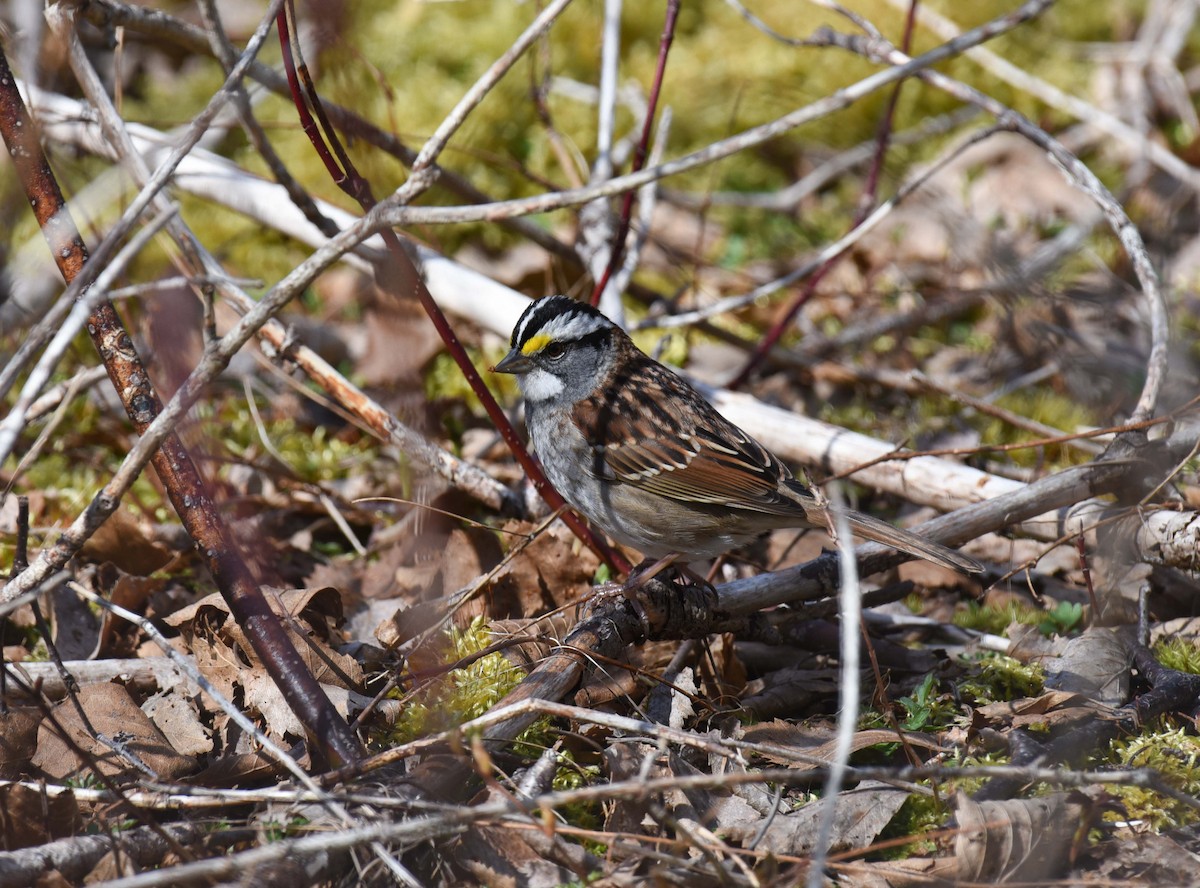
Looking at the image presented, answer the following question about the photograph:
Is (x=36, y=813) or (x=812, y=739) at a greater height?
(x=36, y=813)

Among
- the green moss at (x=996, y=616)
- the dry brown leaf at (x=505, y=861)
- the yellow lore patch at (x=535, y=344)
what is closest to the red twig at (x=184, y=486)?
the dry brown leaf at (x=505, y=861)

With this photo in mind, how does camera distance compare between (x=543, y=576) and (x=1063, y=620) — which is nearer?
(x=1063, y=620)

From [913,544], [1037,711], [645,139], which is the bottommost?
[1037,711]

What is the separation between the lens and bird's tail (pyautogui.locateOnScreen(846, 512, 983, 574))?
346 cm

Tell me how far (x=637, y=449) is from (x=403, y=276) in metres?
1.07

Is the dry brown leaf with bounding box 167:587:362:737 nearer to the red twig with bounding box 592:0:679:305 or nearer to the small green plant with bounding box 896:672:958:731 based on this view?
the small green plant with bounding box 896:672:958:731

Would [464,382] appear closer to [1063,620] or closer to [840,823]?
[1063,620]

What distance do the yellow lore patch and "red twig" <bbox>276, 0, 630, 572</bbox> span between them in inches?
10.8

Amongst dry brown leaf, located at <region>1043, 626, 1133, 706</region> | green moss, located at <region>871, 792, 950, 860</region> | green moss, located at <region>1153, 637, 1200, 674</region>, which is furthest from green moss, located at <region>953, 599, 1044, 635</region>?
green moss, located at <region>871, 792, 950, 860</region>

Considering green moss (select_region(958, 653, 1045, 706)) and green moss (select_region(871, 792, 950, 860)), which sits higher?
green moss (select_region(958, 653, 1045, 706))

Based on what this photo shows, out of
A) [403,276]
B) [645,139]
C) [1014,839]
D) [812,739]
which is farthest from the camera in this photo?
[645,139]

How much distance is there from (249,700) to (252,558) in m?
0.46

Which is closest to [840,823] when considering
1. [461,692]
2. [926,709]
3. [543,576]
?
[926,709]

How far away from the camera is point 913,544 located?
351 centimetres
